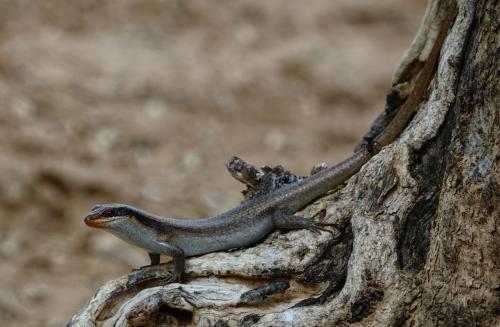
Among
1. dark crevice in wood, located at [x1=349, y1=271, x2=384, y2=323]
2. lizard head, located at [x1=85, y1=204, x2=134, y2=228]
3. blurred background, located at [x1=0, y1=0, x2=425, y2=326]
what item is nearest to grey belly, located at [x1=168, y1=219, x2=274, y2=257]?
lizard head, located at [x1=85, y1=204, x2=134, y2=228]

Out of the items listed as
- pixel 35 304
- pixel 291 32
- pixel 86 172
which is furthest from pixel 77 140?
pixel 291 32

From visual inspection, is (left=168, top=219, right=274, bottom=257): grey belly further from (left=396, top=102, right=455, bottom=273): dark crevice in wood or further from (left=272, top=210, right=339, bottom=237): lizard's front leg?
(left=396, top=102, right=455, bottom=273): dark crevice in wood

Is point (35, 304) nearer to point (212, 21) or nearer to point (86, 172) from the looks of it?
point (86, 172)

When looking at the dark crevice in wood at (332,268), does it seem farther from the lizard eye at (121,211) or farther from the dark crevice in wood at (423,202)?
the lizard eye at (121,211)

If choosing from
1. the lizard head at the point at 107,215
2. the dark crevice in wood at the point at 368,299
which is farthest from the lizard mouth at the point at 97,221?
the dark crevice in wood at the point at 368,299

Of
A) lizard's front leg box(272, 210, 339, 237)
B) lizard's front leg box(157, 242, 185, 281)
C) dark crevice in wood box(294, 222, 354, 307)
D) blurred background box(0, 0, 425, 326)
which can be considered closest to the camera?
dark crevice in wood box(294, 222, 354, 307)
